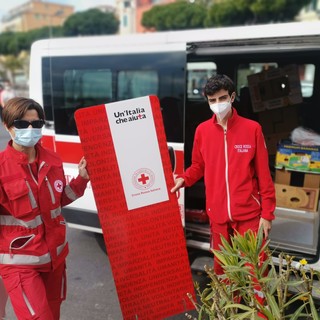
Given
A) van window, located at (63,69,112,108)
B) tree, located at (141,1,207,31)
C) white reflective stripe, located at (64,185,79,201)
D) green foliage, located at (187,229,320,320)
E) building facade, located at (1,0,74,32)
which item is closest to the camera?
green foliage, located at (187,229,320,320)

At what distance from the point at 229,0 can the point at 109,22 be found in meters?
37.1

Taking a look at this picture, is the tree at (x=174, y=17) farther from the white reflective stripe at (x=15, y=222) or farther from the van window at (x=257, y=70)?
the white reflective stripe at (x=15, y=222)

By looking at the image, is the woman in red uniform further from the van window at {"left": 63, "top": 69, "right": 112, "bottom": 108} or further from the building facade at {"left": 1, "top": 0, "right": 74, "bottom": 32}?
the building facade at {"left": 1, "top": 0, "right": 74, "bottom": 32}

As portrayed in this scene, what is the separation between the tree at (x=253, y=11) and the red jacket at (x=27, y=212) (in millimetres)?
22796

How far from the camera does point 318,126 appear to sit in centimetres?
492

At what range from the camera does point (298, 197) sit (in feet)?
13.3

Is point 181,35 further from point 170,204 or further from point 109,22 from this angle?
point 109,22

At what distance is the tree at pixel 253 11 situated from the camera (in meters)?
22.2

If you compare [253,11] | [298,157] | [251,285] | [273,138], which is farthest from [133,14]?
[251,285]

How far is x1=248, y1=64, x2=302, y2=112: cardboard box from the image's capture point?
16.1 feet

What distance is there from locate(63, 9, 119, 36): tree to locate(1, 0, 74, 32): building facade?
109ft

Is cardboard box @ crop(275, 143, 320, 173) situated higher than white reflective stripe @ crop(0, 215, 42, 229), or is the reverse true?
white reflective stripe @ crop(0, 215, 42, 229)

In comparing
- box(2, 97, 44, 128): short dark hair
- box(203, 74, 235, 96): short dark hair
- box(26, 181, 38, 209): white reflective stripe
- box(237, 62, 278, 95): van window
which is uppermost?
box(203, 74, 235, 96): short dark hair

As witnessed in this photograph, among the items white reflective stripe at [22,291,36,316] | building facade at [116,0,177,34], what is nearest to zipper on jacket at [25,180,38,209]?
white reflective stripe at [22,291,36,316]
